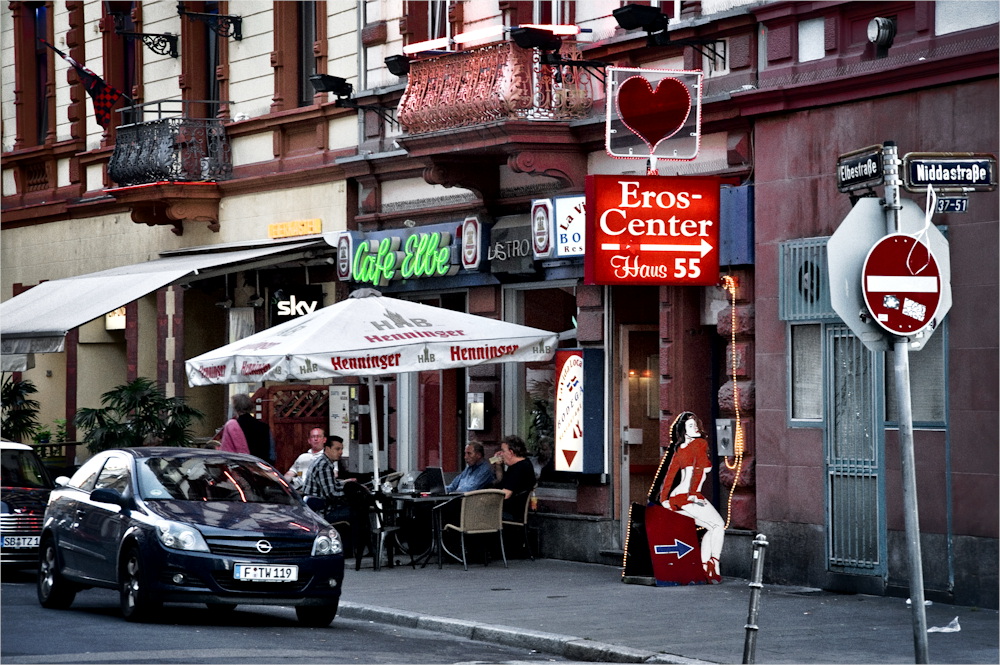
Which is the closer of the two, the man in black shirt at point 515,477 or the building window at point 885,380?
the building window at point 885,380

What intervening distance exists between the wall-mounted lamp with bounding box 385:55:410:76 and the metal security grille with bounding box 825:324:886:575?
23.7 feet

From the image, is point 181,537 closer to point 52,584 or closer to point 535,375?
point 52,584

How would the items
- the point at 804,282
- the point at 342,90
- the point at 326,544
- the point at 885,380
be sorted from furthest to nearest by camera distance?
1. the point at 342,90
2. the point at 804,282
3. the point at 885,380
4. the point at 326,544

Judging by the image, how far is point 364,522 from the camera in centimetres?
1947

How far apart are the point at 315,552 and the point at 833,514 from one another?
4.93 meters

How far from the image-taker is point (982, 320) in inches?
586

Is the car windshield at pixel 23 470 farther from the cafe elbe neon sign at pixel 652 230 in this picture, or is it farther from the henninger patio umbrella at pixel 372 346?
the cafe elbe neon sign at pixel 652 230

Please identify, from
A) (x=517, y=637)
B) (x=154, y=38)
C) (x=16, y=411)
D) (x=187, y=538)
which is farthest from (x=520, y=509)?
(x=16, y=411)

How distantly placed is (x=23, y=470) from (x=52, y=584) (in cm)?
400


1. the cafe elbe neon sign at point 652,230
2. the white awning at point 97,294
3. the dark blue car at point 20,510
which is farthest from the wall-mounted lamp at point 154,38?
the cafe elbe neon sign at point 652,230

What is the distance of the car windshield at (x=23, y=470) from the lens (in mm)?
18797

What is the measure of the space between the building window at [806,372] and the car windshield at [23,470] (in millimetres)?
7909

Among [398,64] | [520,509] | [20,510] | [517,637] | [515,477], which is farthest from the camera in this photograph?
[398,64]

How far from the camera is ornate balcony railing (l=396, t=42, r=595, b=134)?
19.1 meters
